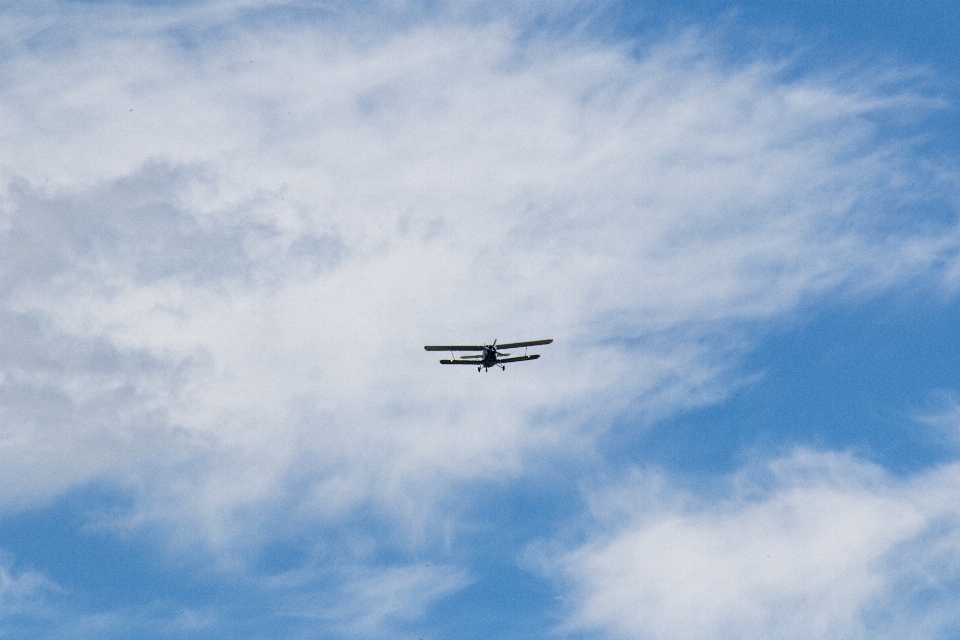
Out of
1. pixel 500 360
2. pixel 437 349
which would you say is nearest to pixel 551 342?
pixel 500 360

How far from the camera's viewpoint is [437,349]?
158m

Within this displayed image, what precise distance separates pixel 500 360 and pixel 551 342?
9.03m

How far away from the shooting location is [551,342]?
160m

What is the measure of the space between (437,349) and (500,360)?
10396 mm

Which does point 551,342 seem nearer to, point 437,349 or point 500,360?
point 500,360

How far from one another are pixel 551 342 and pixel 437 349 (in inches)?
738

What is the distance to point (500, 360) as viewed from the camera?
518ft
